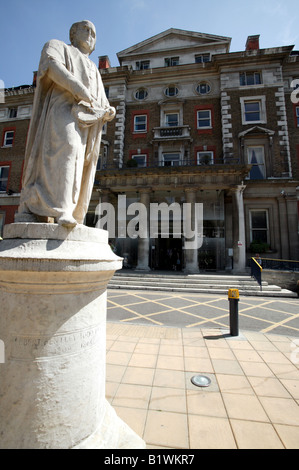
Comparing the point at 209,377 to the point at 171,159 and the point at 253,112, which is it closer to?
the point at 171,159

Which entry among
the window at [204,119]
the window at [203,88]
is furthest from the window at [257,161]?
the window at [203,88]

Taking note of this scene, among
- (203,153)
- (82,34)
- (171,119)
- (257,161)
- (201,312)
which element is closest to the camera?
(82,34)

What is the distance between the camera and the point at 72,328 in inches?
60.4

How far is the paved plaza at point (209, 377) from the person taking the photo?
211cm

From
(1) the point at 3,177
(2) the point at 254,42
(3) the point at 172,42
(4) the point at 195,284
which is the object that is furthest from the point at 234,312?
(3) the point at 172,42

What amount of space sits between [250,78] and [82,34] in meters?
20.6

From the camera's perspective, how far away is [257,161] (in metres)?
16.7

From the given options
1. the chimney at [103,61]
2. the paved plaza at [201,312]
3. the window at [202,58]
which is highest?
the chimney at [103,61]

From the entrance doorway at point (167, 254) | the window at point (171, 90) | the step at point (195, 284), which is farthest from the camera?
the window at point (171, 90)

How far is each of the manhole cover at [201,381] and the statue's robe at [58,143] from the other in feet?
8.78

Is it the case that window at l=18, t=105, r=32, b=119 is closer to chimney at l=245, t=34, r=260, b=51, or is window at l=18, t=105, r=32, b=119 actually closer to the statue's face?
chimney at l=245, t=34, r=260, b=51

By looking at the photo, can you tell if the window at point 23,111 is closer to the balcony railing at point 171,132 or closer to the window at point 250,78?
the balcony railing at point 171,132

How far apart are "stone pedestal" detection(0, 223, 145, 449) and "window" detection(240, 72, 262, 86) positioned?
21.8m

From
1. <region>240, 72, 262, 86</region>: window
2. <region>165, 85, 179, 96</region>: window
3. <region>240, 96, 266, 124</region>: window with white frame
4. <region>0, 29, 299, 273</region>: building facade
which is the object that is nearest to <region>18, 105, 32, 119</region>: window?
<region>0, 29, 299, 273</region>: building facade
